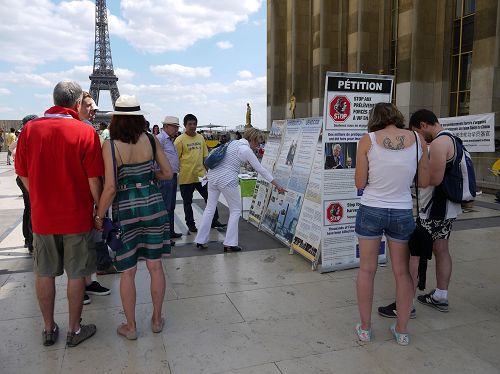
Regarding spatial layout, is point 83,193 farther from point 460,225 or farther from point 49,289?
point 460,225

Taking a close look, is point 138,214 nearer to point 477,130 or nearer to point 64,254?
point 64,254

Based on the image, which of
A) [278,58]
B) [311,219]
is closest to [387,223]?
[311,219]

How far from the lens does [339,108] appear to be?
459 centimetres

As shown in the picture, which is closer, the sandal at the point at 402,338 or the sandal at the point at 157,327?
the sandal at the point at 402,338

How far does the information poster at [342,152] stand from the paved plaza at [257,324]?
341mm

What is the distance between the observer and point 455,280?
457cm

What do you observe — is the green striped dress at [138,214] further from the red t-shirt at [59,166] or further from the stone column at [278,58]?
the stone column at [278,58]

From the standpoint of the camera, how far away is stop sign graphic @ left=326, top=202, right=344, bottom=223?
4.76 m

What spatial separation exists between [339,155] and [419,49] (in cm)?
1372

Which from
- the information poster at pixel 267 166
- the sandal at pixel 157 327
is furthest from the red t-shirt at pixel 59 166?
the information poster at pixel 267 166

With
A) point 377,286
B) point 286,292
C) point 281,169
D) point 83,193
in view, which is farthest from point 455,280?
point 83,193

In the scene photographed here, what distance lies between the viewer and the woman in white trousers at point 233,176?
5.41 metres

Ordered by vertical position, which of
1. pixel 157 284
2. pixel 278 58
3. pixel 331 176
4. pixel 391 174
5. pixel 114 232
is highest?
pixel 278 58

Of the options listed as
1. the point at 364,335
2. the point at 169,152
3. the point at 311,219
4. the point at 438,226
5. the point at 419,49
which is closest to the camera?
the point at 364,335
